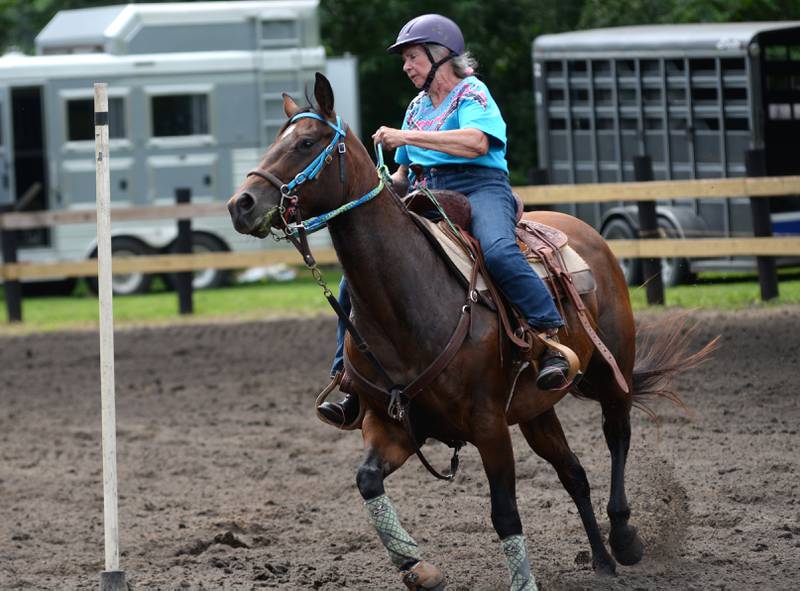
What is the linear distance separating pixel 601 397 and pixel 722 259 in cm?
946

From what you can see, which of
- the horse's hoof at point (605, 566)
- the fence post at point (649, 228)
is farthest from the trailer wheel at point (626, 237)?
the horse's hoof at point (605, 566)

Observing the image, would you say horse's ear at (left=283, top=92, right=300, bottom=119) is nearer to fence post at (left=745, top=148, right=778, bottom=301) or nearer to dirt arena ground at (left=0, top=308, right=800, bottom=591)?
dirt arena ground at (left=0, top=308, right=800, bottom=591)

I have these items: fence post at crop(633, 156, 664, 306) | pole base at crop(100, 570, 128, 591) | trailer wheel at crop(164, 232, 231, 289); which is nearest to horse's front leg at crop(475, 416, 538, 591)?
pole base at crop(100, 570, 128, 591)

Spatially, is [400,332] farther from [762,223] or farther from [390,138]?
[762,223]

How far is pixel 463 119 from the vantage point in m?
5.54

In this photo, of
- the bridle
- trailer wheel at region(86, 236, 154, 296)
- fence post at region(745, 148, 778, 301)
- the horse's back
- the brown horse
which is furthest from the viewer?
trailer wheel at region(86, 236, 154, 296)

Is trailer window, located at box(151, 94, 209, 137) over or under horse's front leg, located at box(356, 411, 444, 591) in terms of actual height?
over

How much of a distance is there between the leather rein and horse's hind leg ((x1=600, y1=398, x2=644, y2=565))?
1.09 metres

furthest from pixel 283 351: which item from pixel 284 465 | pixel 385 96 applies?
pixel 385 96

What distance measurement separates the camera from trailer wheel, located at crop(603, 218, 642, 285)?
609 inches

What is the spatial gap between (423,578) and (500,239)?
55.8 inches

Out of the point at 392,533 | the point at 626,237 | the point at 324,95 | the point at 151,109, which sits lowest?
the point at 392,533

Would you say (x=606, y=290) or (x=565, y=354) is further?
(x=606, y=290)

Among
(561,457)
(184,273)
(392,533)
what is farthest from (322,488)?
(184,273)
